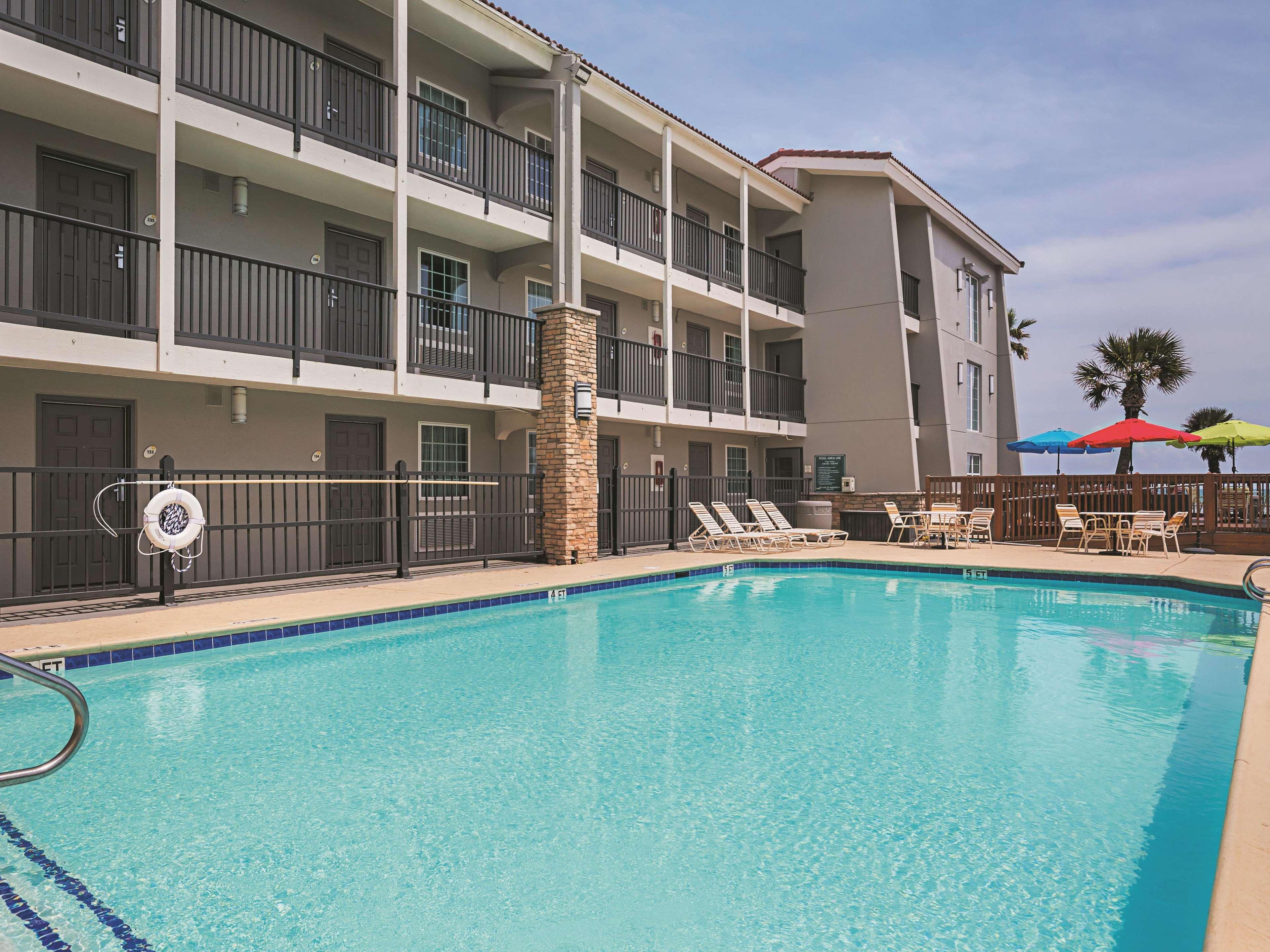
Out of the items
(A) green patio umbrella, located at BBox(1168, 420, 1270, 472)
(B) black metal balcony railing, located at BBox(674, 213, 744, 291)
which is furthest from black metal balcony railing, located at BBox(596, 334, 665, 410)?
(A) green patio umbrella, located at BBox(1168, 420, 1270, 472)

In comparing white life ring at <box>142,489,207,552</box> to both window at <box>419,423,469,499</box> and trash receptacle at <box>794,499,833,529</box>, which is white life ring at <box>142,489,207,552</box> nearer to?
window at <box>419,423,469,499</box>

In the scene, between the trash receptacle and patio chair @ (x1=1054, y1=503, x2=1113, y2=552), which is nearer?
patio chair @ (x1=1054, y1=503, x2=1113, y2=552)

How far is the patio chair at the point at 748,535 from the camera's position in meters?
14.6

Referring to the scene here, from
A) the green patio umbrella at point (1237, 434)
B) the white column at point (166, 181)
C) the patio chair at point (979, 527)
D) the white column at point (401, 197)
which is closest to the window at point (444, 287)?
the white column at point (401, 197)

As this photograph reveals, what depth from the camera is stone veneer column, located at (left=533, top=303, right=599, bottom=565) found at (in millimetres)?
12273

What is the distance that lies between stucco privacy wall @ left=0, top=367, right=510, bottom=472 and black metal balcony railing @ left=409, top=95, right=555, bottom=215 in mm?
3689

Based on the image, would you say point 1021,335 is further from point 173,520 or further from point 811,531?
point 173,520

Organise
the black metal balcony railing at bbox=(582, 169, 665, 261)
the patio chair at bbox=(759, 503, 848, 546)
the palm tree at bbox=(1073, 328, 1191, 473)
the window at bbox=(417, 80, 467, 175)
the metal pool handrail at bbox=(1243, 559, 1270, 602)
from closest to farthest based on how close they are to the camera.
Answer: the metal pool handrail at bbox=(1243, 559, 1270, 602) < the window at bbox=(417, 80, 467, 175) < the black metal balcony railing at bbox=(582, 169, 665, 261) < the patio chair at bbox=(759, 503, 848, 546) < the palm tree at bbox=(1073, 328, 1191, 473)

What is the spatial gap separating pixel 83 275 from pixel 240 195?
2135 millimetres

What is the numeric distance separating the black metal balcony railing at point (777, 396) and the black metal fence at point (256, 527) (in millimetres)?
6813

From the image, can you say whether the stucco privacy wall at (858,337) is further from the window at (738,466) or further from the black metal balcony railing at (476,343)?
the black metal balcony railing at (476,343)

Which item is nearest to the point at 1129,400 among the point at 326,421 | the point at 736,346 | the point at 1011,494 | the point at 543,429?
the point at 1011,494

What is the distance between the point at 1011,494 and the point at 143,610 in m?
17.0

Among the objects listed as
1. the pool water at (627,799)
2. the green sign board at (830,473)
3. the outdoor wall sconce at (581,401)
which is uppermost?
the outdoor wall sconce at (581,401)
